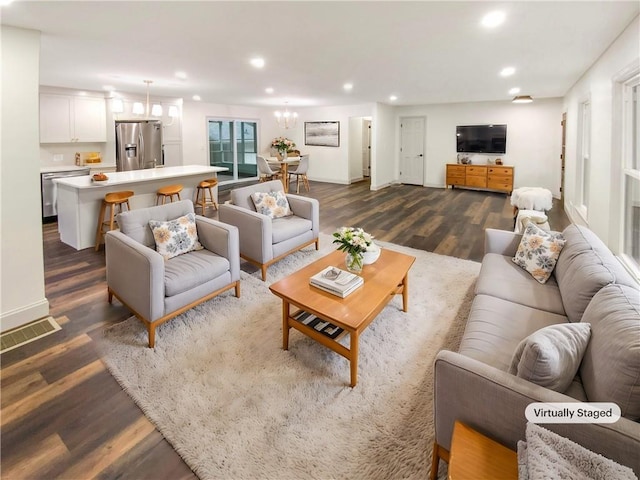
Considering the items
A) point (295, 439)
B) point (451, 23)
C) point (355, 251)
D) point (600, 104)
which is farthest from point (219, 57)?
point (600, 104)

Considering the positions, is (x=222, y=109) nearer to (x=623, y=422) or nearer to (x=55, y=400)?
(x=55, y=400)

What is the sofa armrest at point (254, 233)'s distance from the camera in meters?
3.61

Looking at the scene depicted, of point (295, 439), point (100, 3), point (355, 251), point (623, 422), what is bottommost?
point (295, 439)

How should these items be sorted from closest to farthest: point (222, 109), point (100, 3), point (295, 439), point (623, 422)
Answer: point (623, 422) → point (295, 439) → point (100, 3) → point (222, 109)

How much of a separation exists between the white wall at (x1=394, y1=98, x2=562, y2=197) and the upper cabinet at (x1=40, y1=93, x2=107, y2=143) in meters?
7.92

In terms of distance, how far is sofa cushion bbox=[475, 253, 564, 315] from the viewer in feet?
7.52

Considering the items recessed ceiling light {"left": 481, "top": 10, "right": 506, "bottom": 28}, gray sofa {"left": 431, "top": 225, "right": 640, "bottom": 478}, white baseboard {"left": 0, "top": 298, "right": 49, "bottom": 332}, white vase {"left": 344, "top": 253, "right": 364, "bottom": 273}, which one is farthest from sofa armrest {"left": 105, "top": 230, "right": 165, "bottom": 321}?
recessed ceiling light {"left": 481, "top": 10, "right": 506, "bottom": 28}

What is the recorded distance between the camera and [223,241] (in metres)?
3.10

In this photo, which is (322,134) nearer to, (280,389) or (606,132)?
(606,132)

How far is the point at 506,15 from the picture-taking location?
8.83 ft

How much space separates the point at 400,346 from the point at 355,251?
2.53ft

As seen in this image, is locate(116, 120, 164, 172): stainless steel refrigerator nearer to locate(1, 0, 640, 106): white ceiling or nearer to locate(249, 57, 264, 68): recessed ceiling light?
locate(1, 0, 640, 106): white ceiling

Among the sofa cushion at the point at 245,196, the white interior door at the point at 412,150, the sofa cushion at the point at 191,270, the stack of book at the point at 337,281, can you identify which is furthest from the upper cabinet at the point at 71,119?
the white interior door at the point at 412,150

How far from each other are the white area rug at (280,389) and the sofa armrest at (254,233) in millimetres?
638
